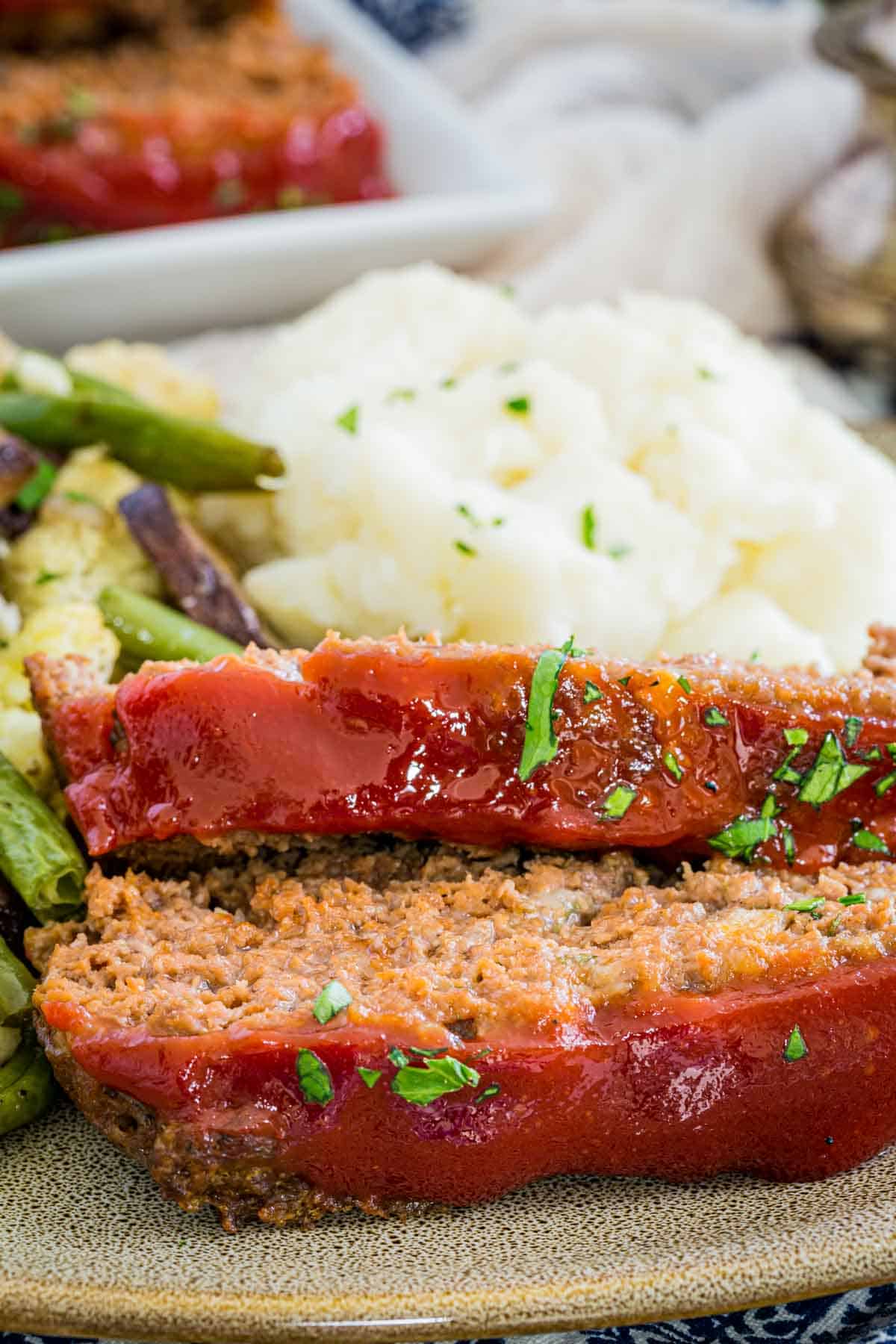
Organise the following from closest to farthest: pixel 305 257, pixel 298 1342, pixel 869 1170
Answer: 1. pixel 298 1342
2. pixel 869 1170
3. pixel 305 257

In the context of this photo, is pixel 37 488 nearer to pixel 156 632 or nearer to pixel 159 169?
pixel 156 632

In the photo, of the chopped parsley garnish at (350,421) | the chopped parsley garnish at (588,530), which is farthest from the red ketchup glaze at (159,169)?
the chopped parsley garnish at (588,530)

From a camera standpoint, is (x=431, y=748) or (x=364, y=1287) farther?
(x=431, y=748)

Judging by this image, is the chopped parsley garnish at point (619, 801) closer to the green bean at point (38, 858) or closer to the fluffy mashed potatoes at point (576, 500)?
the fluffy mashed potatoes at point (576, 500)

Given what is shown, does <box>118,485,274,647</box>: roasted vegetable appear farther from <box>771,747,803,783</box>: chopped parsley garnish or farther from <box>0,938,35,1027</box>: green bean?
<box>771,747,803,783</box>: chopped parsley garnish

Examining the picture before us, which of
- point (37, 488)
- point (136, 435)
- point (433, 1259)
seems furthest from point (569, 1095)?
point (136, 435)

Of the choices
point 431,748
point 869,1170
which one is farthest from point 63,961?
point 869,1170

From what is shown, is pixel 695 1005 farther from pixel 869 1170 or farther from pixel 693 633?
pixel 693 633
